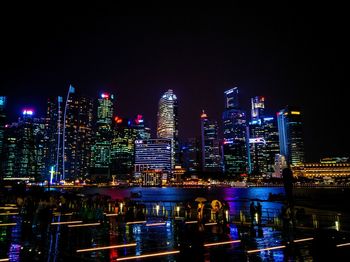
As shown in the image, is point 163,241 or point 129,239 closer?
point 163,241

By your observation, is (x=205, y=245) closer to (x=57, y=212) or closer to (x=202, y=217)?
(x=202, y=217)

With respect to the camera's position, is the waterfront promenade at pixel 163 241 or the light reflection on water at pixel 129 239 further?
the light reflection on water at pixel 129 239

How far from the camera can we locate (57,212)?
28.8 metres

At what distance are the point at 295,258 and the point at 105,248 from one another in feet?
23.5

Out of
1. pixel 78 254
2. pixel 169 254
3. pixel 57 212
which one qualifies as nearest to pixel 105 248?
pixel 78 254

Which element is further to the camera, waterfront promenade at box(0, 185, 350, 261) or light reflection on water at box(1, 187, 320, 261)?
light reflection on water at box(1, 187, 320, 261)

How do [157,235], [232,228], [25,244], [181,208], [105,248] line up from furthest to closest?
[181,208] → [232,228] → [157,235] → [25,244] → [105,248]

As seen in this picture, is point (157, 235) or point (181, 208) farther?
point (181, 208)

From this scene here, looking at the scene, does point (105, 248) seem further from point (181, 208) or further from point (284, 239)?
point (181, 208)

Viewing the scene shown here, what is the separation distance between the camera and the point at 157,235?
1702 cm

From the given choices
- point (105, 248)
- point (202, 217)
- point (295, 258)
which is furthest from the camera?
point (202, 217)

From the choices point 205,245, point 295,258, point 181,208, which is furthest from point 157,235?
point 181,208

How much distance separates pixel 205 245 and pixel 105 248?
160 inches

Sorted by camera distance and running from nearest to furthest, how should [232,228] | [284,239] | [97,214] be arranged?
[284,239] < [232,228] < [97,214]
